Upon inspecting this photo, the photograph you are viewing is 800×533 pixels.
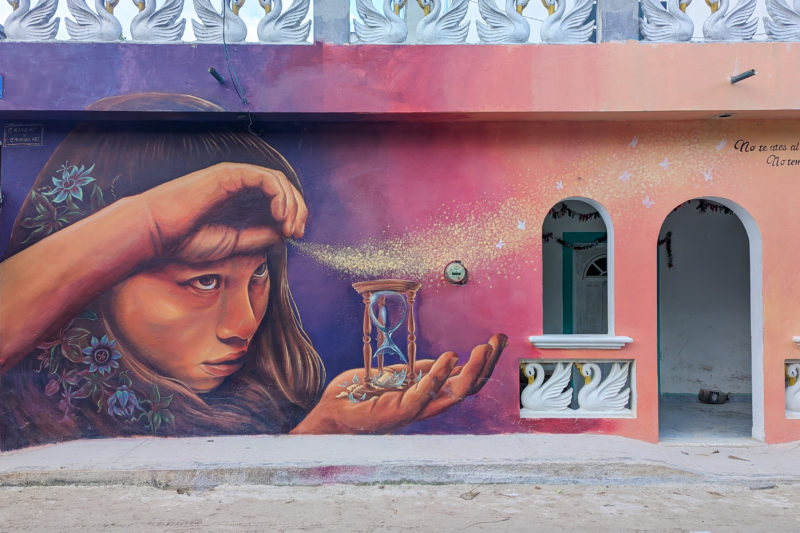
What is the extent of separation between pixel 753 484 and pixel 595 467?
4.34ft

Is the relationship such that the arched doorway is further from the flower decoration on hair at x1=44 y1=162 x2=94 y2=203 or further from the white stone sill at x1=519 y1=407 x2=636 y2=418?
the flower decoration on hair at x1=44 y1=162 x2=94 y2=203

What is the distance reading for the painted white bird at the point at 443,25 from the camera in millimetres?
6062

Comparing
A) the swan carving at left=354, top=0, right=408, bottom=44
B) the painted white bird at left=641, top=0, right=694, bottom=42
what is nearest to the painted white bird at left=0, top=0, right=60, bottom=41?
the swan carving at left=354, top=0, right=408, bottom=44

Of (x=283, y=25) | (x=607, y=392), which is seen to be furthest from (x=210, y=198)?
(x=607, y=392)

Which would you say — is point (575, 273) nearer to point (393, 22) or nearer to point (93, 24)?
point (393, 22)

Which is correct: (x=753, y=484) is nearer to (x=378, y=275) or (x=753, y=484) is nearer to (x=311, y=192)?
(x=378, y=275)

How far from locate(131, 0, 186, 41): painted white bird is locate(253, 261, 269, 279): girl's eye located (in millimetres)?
2423

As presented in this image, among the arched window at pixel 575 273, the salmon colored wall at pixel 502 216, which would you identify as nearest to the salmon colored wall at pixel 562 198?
the salmon colored wall at pixel 502 216

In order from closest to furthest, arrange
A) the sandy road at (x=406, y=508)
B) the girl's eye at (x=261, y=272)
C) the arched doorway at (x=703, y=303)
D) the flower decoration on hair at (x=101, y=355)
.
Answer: the sandy road at (x=406, y=508) < the flower decoration on hair at (x=101, y=355) < the girl's eye at (x=261, y=272) < the arched doorway at (x=703, y=303)

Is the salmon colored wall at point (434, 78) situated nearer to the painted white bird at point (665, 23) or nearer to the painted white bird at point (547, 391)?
the painted white bird at point (665, 23)

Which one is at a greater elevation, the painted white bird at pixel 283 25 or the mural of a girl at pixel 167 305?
the painted white bird at pixel 283 25

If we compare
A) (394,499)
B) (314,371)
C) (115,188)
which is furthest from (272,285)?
(394,499)

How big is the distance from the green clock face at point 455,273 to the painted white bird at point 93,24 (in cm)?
408

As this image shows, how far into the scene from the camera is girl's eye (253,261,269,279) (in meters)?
6.18
